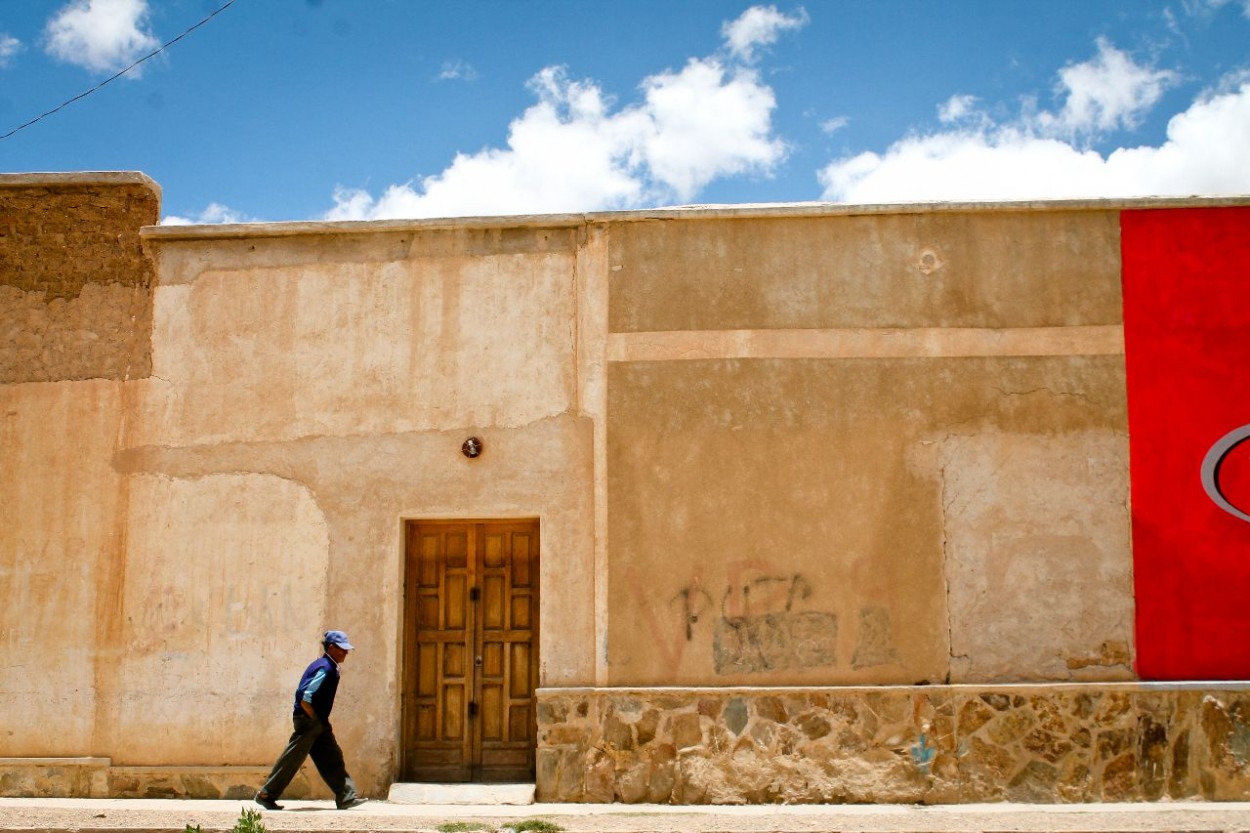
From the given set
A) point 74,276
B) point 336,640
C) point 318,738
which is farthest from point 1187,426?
point 74,276

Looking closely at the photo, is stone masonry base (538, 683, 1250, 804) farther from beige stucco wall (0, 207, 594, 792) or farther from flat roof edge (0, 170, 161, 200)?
flat roof edge (0, 170, 161, 200)

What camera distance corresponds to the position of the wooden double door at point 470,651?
10.1 m

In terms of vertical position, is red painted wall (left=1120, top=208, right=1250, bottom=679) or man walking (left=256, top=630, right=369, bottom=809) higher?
red painted wall (left=1120, top=208, right=1250, bottom=679)

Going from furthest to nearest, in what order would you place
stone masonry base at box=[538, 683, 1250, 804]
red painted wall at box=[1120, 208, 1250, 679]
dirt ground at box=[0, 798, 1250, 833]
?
red painted wall at box=[1120, 208, 1250, 679] → stone masonry base at box=[538, 683, 1250, 804] → dirt ground at box=[0, 798, 1250, 833]

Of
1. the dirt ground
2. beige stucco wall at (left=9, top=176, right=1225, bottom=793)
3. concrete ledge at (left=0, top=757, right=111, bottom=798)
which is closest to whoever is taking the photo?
the dirt ground

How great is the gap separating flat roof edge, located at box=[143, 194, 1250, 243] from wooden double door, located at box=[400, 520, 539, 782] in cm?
267

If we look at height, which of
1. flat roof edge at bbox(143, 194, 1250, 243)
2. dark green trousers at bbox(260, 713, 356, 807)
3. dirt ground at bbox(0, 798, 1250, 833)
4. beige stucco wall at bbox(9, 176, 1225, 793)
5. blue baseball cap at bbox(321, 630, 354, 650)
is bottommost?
dirt ground at bbox(0, 798, 1250, 833)

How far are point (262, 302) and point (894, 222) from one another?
18.7ft

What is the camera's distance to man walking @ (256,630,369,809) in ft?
30.2

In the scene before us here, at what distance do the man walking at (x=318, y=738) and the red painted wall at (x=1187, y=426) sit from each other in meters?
6.59

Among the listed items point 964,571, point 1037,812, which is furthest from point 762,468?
point 1037,812

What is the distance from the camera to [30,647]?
10.3 metres

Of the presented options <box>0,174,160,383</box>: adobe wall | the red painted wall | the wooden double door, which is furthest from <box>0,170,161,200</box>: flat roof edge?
the red painted wall

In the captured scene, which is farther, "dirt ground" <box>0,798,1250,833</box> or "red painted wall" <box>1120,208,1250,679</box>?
"red painted wall" <box>1120,208,1250,679</box>
